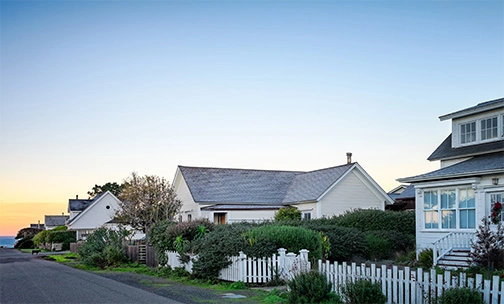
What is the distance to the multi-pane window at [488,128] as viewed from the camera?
24969 mm

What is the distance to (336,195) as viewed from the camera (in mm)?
39000

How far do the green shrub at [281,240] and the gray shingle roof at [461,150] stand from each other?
31.9ft

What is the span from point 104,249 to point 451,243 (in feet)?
58.9

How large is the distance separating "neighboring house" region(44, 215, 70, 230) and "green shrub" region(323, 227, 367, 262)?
83.7 m

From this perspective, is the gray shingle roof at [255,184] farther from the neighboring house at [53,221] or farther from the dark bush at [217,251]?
the neighboring house at [53,221]

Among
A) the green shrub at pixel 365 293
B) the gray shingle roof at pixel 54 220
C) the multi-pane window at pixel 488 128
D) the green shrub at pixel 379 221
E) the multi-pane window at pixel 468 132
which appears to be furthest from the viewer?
the gray shingle roof at pixel 54 220

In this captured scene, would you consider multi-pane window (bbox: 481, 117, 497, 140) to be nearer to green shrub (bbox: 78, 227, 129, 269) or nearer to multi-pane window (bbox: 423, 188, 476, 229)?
multi-pane window (bbox: 423, 188, 476, 229)

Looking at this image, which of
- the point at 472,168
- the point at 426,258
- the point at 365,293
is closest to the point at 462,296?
the point at 365,293

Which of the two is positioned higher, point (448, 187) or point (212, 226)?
point (448, 187)

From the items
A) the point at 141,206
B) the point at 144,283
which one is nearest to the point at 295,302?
the point at 144,283

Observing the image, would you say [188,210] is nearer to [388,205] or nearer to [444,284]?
[388,205]

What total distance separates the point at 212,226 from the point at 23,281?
311 inches

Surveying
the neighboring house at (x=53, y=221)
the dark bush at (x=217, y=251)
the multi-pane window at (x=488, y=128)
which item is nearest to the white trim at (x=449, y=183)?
the multi-pane window at (x=488, y=128)

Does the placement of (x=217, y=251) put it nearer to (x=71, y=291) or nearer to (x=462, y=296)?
(x=71, y=291)
